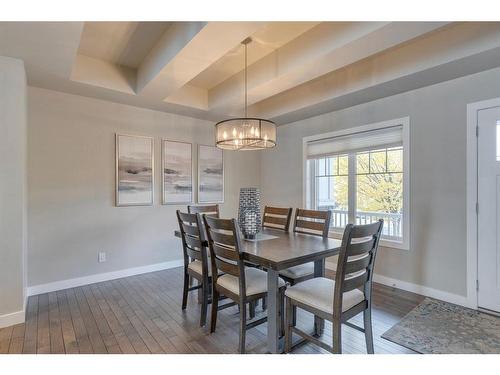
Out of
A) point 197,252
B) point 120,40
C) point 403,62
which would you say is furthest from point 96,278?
point 403,62

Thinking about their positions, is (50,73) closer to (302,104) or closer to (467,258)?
(302,104)

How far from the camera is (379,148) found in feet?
11.5

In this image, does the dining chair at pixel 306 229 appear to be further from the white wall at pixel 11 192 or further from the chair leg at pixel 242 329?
the white wall at pixel 11 192

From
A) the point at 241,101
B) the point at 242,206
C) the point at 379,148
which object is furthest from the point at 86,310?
the point at 379,148

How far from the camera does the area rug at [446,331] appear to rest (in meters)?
2.05

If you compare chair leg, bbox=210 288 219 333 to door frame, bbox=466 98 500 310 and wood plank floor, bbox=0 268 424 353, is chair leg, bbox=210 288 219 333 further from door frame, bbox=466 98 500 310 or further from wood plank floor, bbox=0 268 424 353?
door frame, bbox=466 98 500 310

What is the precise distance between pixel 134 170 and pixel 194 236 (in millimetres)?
1844

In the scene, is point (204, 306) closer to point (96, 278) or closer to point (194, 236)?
point (194, 236)

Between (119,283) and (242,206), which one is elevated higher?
(242,206)

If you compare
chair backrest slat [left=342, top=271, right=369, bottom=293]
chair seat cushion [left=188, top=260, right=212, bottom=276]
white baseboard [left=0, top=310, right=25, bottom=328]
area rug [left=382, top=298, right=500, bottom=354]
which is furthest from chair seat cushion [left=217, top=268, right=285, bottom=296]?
white baseboard [left=0, top=310, right=25, bottom=328]

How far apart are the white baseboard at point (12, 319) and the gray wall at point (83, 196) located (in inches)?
30.3

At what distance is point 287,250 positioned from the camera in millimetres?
2092

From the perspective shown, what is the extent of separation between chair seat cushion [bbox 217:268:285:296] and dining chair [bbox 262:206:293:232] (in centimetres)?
88

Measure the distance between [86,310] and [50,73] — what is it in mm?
2433
